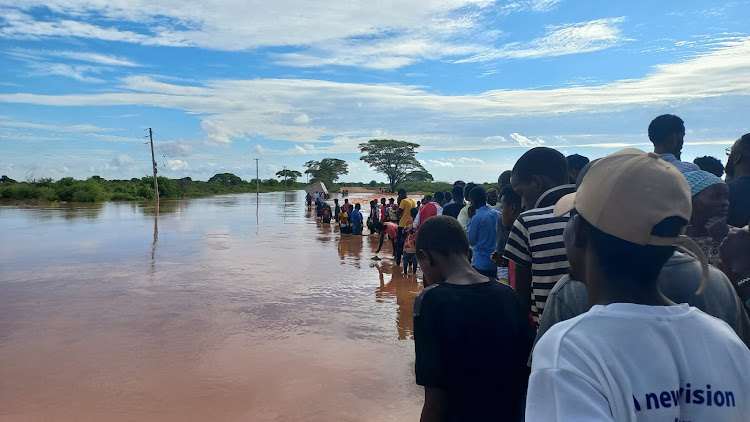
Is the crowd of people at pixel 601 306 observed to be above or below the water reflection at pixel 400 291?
above

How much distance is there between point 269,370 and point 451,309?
413cm

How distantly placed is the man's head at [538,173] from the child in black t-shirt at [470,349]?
0.95m

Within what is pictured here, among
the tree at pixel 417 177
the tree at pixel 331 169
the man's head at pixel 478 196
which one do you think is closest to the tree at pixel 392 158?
the tree at pixel 417 177

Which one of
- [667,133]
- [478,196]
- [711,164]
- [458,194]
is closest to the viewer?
[667,133]

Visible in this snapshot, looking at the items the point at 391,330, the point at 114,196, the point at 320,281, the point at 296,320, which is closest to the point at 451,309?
the point at 391,330

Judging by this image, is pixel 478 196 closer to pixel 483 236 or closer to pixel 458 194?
pixel 483 236

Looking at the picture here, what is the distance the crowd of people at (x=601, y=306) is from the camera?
0.99 meters

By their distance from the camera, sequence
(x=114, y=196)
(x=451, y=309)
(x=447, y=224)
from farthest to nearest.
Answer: (x=114, y=196) < (x=447, y=224) < (x=451, y=309)

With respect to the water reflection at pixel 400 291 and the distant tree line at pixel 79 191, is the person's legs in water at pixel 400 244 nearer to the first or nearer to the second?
the water reflection at pixel 400 291

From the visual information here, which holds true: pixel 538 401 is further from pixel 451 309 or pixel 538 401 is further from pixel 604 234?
pixel 451 309

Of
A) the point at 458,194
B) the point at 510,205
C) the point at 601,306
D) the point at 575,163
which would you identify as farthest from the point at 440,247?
the point at 458,194

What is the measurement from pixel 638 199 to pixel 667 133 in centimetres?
272

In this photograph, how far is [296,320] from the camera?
25.3 feet

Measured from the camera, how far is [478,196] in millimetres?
5648
